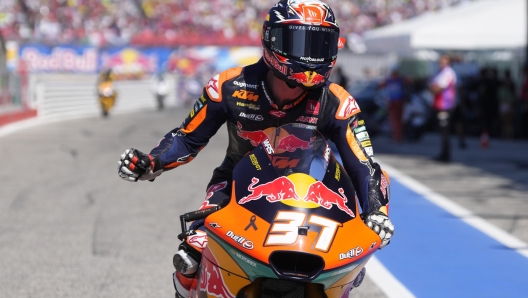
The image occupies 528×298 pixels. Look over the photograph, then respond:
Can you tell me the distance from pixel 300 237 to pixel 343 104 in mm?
1161

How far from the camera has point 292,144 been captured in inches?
142

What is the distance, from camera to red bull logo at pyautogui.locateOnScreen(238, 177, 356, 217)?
336cm

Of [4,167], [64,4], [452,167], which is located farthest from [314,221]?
[64,4]

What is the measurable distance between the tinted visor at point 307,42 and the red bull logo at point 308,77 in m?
0.07

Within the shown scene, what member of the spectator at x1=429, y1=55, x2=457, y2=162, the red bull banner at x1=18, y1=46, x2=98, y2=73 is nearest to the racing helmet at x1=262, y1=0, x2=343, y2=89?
the spectator at x1=429, y1=55, x2=457, y2=162

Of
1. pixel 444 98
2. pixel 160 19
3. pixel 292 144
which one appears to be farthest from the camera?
pixel 160 19

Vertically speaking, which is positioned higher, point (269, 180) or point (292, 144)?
point (292, 144)

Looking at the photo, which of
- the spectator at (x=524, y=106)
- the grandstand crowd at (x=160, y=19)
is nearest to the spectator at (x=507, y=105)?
the spectator at (x=524, y=106)

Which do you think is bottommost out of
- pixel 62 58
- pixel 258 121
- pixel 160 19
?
pixel 62 58

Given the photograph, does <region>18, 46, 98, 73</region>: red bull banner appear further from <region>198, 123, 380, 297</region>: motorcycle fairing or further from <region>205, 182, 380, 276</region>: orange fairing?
<region>205, 182, 380, 276</region>: orange fairing

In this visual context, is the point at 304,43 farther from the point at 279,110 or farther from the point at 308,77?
the point at 279,110

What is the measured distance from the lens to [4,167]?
13.5 metres

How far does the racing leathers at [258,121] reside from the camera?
4082mm

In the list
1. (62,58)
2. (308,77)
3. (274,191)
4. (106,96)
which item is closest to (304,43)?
(308,77)
